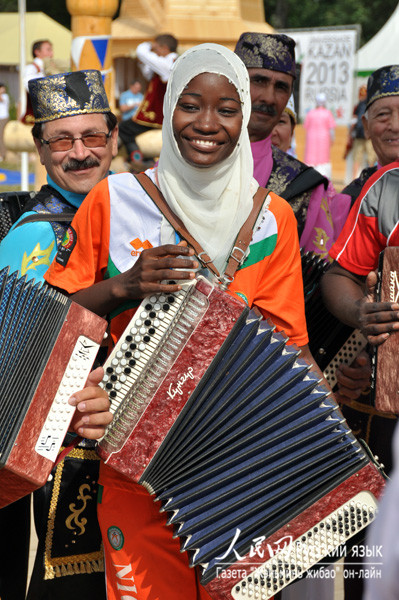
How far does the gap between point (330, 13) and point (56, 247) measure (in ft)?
123

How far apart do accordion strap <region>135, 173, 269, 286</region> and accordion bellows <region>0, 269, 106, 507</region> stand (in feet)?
1.43

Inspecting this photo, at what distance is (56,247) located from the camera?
3.45 metres

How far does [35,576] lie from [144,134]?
10637mm

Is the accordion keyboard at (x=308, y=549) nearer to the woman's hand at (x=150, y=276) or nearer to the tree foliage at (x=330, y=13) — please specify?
the woman's hand at (x=150, y=276)

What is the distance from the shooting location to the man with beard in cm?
349

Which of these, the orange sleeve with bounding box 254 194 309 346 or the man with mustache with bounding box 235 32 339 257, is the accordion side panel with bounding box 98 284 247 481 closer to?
the orange sleeve with bounding box 254 194 309 346

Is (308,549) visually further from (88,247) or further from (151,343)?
(88,247)

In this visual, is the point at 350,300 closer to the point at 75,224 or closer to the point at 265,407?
the point at 265,407

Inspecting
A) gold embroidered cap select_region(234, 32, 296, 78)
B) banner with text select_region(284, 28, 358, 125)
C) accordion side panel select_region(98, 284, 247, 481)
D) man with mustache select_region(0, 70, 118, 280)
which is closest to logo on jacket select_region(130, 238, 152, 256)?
accordion side panel select_region(98, 284, 247, 481)

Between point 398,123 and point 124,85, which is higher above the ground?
point 124,85

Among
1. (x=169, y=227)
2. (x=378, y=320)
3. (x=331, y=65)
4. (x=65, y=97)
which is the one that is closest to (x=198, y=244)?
(x=169, y=227)

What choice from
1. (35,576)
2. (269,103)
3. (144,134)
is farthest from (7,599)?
(144,134)

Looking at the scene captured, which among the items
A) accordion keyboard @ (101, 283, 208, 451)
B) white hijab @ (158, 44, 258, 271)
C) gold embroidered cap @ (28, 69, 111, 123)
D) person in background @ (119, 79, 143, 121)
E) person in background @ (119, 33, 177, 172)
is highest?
person in background @ (119, 79, 143, 121)

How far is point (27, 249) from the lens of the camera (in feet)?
11.2
